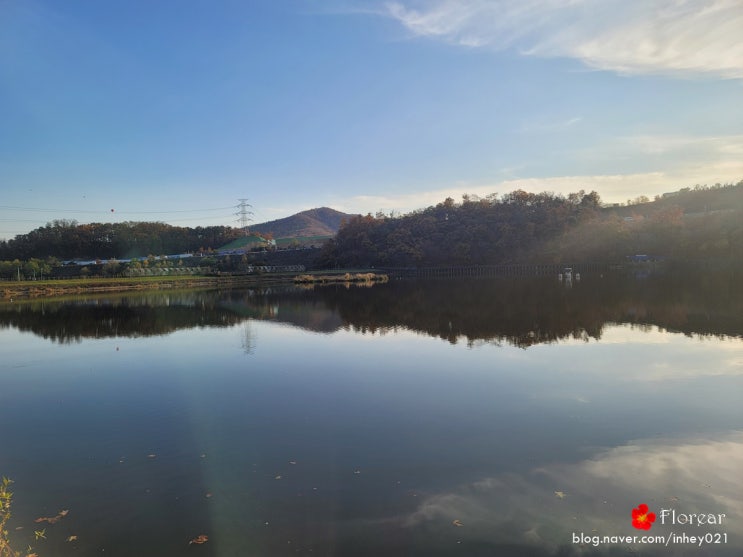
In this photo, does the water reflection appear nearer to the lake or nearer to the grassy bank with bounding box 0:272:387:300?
the lake

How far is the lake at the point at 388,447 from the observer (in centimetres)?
549

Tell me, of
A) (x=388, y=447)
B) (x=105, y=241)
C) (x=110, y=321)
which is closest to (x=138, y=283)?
(x=110, y=321)

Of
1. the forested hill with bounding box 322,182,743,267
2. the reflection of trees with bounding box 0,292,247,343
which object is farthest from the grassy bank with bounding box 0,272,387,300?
the reflection of trees with bounding box 0,292,247,343

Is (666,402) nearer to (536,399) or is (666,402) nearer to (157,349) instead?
(536,399)

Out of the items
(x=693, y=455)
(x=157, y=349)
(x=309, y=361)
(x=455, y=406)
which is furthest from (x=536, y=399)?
(x=157, y=349)

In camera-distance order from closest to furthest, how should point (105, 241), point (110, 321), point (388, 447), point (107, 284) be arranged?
point (388, 447), point (110, 321), point (107, 284), point (105, 241)

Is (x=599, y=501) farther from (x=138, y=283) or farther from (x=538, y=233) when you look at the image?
(x=538, y=233)

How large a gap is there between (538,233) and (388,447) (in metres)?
86.4

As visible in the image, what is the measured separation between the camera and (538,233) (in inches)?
3447

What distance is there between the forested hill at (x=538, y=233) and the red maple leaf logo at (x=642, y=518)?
74152 millimetres

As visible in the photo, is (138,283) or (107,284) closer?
(107,284)

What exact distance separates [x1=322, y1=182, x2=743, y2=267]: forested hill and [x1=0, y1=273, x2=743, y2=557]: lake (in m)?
67.7

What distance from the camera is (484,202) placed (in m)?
99.1

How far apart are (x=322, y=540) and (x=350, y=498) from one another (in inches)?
37.3
